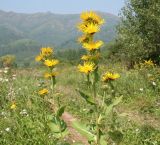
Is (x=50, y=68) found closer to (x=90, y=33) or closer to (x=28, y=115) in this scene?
(x=90, y=33)

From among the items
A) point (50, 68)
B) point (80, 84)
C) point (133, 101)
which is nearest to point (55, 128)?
point (50, 68)

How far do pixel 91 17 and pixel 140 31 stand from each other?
22325mm

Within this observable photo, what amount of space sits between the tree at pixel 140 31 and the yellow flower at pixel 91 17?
20.7 metres

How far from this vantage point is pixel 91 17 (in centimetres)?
389

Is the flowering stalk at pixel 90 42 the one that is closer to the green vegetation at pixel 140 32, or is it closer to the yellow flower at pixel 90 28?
the yellow flower at pixel 90 28

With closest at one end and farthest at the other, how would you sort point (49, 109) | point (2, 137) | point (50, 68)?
point (50, 68) → point (2, 137) → point (49, 109)

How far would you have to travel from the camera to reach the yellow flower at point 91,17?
3869mm

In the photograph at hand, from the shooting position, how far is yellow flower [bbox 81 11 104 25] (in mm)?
3869

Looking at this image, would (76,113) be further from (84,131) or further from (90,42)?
(90,42)

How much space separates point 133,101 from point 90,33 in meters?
9.08

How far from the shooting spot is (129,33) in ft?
84.7

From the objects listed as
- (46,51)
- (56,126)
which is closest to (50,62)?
(46,51)

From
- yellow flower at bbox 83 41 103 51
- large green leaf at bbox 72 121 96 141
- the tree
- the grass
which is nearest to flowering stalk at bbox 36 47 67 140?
large green leaf at bbox 72 121 96 141

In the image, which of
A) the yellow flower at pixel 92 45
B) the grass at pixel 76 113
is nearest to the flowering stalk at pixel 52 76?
the grass at pixel 76 113
